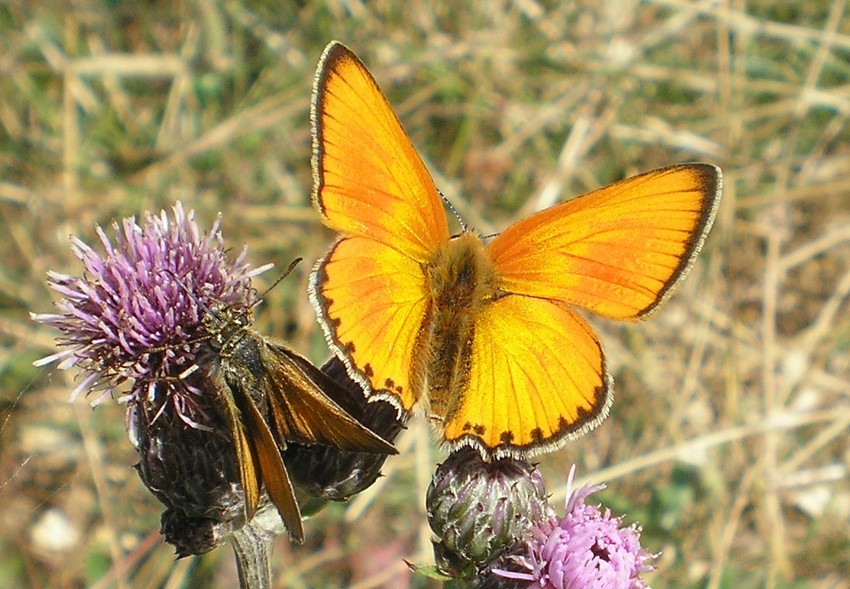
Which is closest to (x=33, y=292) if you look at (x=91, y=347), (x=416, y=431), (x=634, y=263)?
(x=416, y=431)

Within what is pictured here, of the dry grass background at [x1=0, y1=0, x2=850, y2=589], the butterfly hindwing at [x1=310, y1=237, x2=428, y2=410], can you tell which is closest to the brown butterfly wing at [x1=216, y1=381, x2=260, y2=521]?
the butterfly hindwing at [x1=310, y1=237, x2=428, y2=410]

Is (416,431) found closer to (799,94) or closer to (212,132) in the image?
Answer: (212,132)

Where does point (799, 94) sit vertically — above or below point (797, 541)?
above

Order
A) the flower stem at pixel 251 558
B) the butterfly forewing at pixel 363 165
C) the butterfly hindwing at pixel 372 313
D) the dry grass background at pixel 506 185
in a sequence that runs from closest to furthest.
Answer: the butterfly hindwing at pixel 372 313
the butterfly forewing at pixel 363 165
the flower stem at pixel 251 558
the dry grass background at pixel 506 185

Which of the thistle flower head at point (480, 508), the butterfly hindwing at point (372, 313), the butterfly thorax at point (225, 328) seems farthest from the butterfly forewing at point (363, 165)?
the thistle flower head at point (480, 508)

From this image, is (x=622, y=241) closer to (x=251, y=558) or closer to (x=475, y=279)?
(x=475, y=279)

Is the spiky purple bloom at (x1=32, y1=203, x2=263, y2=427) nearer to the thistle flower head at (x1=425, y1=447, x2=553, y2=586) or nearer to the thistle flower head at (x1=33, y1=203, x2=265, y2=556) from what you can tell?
the thistle flower head at (x1=33, y1=203, x2=265, y2=556)

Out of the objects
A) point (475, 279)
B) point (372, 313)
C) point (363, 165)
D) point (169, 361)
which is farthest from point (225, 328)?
point (475, 279)

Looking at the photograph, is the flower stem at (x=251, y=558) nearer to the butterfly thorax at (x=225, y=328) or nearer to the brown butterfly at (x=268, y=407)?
the brown butterfly at (x=268, y=407)
